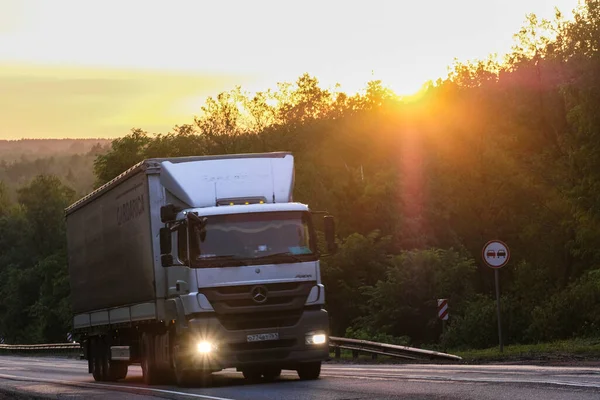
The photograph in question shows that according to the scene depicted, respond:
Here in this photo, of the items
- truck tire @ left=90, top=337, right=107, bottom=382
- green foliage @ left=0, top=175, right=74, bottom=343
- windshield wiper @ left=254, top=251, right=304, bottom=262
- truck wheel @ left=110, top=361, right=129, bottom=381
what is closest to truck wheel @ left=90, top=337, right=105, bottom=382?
truck tire @ left=90, top=337, right=107, bottom=382

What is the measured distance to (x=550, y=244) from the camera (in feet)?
192

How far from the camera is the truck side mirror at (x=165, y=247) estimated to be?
20562 mm

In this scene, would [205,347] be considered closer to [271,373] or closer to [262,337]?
[262,337]

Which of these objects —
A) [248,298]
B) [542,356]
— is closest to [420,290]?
[542,356]

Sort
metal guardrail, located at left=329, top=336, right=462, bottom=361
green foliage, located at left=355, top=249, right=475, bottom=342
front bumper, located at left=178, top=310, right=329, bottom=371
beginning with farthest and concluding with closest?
green foliage, located at left=355, top=249, right=475, bottom=342 < metal guardrail, located at left=329, top=336, right=462, bottom=361 < front bumper, located at left=178, top=310, right=329, bottom=371

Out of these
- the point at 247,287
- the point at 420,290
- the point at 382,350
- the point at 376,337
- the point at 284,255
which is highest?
the point at 284,255

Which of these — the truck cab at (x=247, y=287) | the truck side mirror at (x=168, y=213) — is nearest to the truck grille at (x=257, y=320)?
the truck cab at (x=247, y=287)

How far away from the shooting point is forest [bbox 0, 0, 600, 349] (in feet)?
144

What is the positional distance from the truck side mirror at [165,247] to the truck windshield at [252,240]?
629mm

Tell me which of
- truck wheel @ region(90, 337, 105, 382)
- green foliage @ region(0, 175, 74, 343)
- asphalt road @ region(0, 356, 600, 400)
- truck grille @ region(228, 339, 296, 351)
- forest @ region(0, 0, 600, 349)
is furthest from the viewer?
green foliage @ region(0, 175, 74, 343)

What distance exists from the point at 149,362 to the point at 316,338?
3809 mm

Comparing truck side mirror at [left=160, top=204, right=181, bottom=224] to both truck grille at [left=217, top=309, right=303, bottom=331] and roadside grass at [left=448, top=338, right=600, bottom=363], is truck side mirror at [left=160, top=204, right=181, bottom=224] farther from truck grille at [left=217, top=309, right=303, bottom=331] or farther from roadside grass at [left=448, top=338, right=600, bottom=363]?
roadside grass at [left=448, top=338, right=600, bottom=363]

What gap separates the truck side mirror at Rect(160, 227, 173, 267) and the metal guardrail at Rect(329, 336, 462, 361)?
10637mm

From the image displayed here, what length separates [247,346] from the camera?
20141 mm
